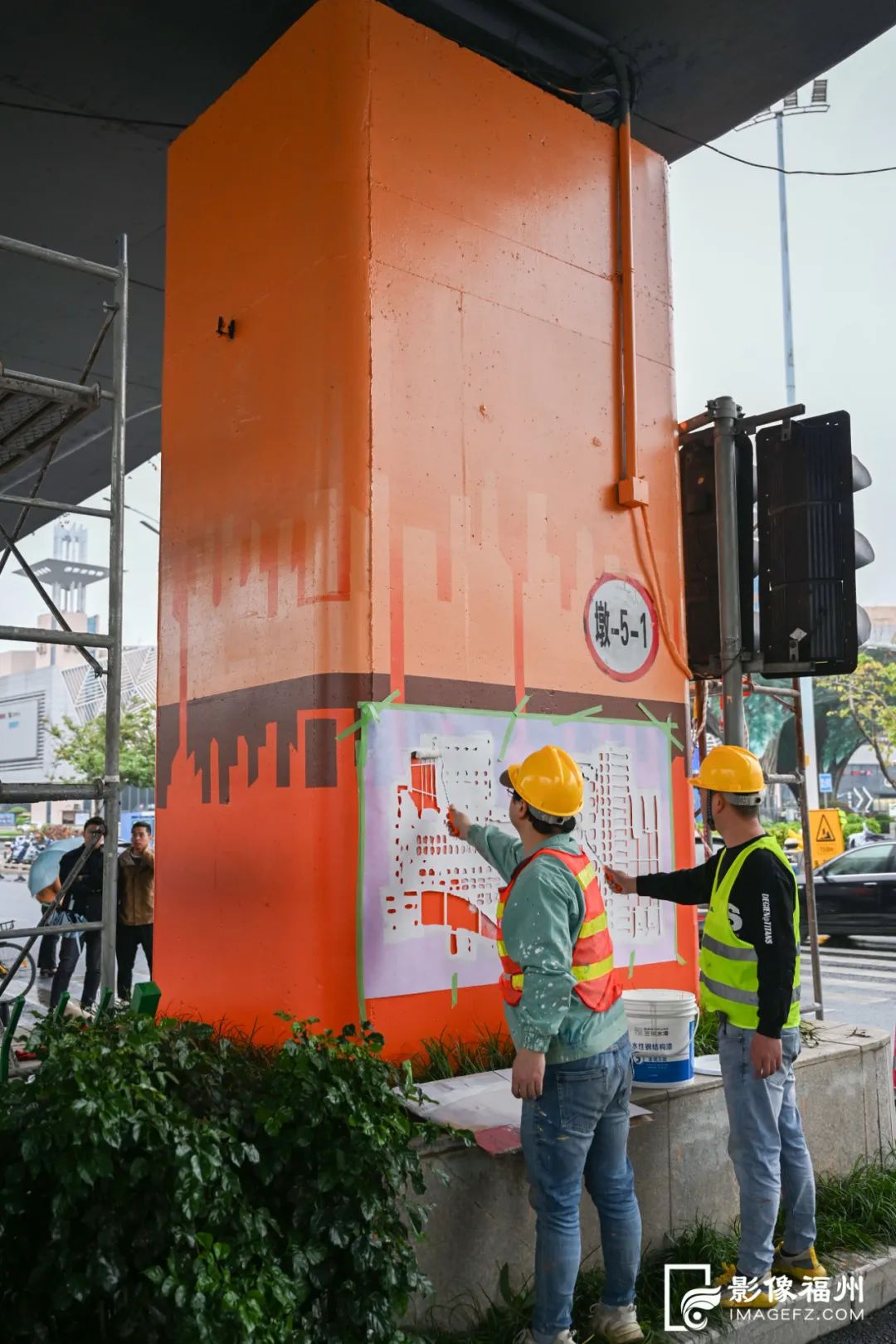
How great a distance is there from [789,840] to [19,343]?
66.5ft

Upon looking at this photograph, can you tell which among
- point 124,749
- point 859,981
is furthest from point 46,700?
point 859,981

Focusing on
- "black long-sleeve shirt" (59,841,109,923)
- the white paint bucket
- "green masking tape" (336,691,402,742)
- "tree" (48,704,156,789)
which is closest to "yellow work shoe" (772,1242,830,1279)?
the white paint bucket

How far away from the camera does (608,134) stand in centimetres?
623

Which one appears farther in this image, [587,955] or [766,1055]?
[766,1055]

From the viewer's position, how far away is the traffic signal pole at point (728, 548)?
6176mm

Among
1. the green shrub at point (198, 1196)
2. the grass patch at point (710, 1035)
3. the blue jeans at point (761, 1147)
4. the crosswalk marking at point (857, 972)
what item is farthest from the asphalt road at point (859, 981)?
the green shrub at point (198, 1196)

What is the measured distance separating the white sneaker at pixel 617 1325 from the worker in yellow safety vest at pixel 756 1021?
0.52 meters

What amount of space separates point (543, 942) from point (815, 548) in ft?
10.8

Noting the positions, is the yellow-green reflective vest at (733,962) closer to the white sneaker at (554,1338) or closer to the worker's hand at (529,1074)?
the worker's hand at (529,1074)

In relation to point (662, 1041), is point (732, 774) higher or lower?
higher

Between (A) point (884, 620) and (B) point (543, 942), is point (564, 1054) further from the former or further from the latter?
(A) point (884, 620)

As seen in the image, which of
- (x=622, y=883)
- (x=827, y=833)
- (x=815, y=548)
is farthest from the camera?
(x=827, y=833)

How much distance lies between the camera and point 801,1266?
442 cm

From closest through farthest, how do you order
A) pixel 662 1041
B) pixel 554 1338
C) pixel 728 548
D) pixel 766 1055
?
pixel 554 1338
pixel 766 1055
pixel 662 1041
pixel 728 548
